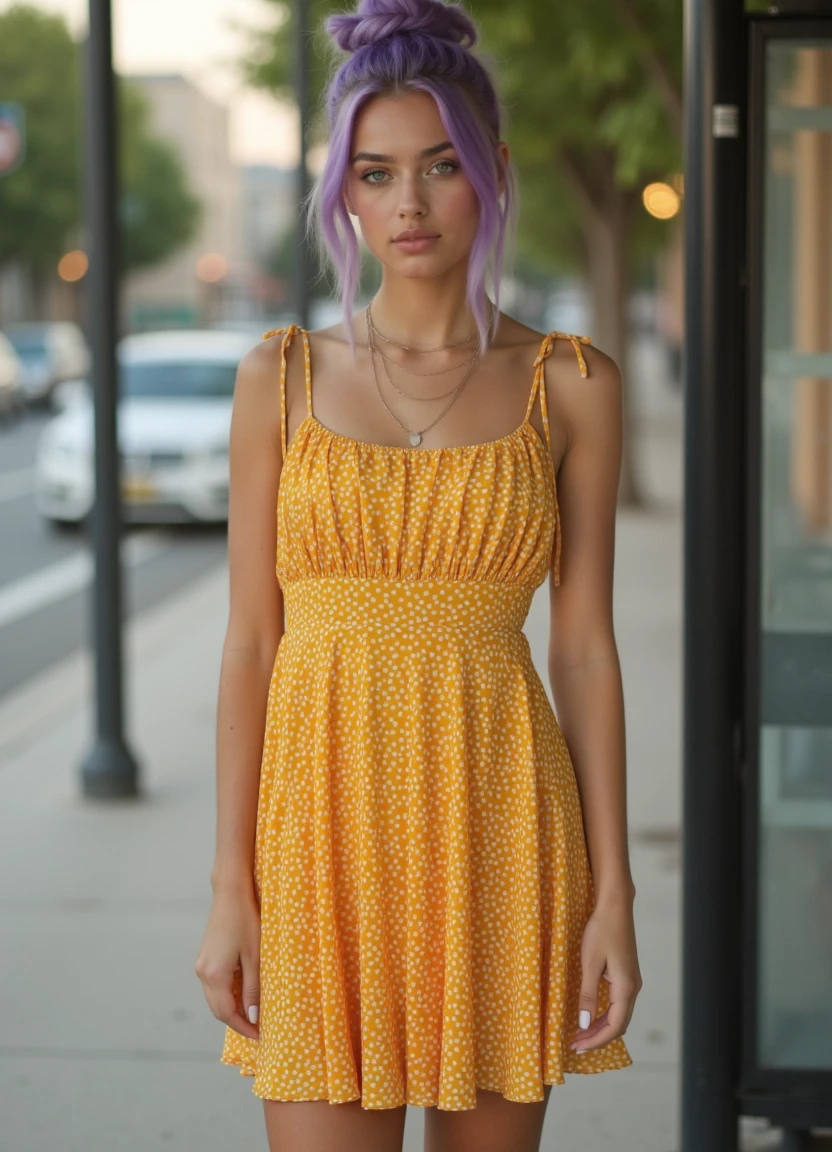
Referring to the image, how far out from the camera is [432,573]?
2238mm

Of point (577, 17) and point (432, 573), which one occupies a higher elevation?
point (577, 17)

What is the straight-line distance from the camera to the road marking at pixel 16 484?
20.1 m

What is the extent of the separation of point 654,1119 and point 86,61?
452cm

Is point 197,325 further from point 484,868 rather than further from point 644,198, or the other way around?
point 484,868

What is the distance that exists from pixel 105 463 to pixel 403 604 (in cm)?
480

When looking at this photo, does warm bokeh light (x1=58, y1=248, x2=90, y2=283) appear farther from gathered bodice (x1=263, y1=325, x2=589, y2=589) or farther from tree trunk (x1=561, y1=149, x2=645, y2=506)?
gathered bodice (x1=263, y1=325, x2=589, y2=589)

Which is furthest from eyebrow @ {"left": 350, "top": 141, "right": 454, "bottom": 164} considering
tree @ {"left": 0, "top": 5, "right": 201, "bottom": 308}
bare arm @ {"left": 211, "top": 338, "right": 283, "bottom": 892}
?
tree @ {"left": 0, "top": 5, "right": 201, "bottom": 308}

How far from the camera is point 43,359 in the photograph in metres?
37.6

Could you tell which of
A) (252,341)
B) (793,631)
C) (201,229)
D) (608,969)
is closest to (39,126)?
(201,229)

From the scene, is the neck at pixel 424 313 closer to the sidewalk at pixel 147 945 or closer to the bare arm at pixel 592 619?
the bare arm at pixel 592 619

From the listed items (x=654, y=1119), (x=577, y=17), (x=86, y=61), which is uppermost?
(x=577, y=17)

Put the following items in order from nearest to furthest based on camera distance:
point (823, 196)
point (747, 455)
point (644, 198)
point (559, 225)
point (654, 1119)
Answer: point (747, 455)
point (823, 196)
point (654, 1119)
point (644, 198)
point (559, 225)

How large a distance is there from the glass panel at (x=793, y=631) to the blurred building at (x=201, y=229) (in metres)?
79.4

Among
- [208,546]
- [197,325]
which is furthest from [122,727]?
[197,325]
